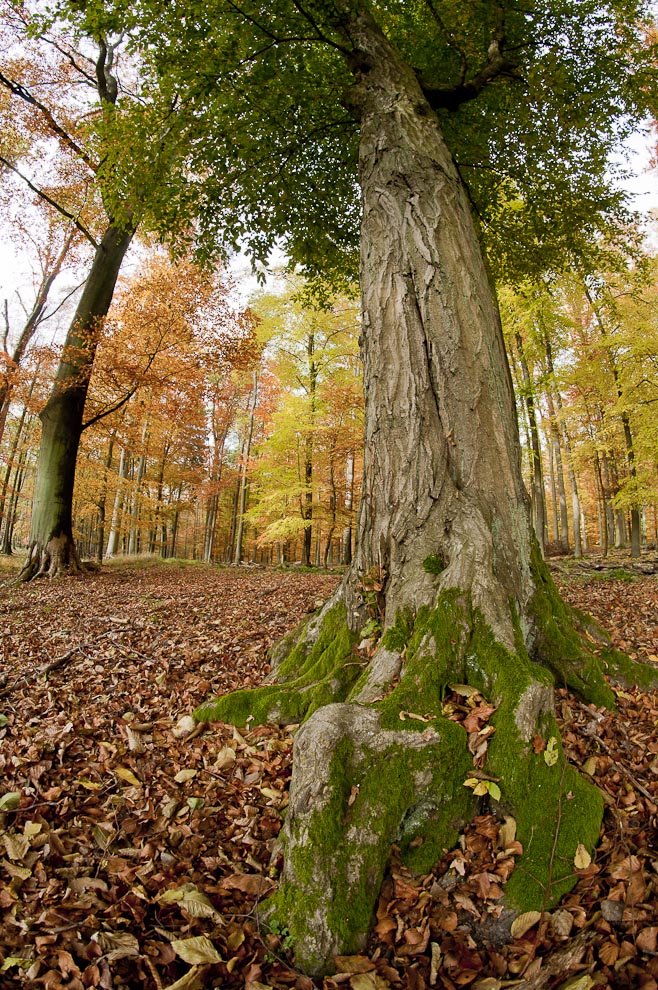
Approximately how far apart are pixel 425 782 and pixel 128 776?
1.84 m

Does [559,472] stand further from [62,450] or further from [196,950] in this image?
[196,950]

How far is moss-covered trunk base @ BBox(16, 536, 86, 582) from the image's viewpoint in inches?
372

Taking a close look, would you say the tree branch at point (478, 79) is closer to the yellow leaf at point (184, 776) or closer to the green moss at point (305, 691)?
the green moss at point (305, 691)

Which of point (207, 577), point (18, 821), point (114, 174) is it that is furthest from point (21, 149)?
point (18, 821)

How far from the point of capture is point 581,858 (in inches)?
78.7

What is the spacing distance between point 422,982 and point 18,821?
6.93 feet

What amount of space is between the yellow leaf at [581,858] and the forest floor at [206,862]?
3 centimetres

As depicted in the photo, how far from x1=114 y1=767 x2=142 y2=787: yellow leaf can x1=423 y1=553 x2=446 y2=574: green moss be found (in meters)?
2.17

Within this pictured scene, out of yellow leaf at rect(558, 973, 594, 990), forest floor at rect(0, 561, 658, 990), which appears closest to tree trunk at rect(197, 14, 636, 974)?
forest floor at rect(0, 561, 658, 990)

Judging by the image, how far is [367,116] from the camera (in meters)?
4.10

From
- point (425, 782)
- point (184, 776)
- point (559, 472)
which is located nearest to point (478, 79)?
point (425, 782)

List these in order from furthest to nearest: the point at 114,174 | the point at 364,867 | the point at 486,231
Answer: the point at 486,231 → the point at 114,174 → the point at 364,867

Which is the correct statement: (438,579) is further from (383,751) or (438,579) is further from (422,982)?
(422,982)

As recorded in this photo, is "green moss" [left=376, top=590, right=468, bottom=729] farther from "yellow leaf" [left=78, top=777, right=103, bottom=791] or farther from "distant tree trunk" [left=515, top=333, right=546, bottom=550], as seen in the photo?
"distant tree trunk" [left=515, top=333, right=546, bottom=550]
